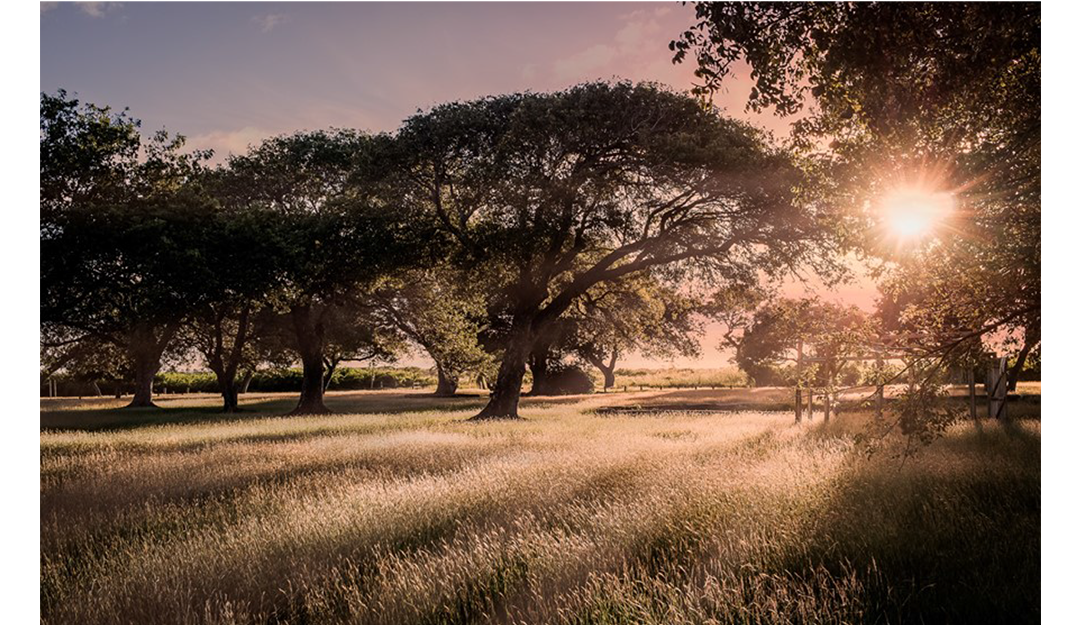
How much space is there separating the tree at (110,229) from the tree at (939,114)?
17889 millimetres

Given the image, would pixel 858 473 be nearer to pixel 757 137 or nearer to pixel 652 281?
pixel 757 137

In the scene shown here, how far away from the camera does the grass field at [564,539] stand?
160 inches

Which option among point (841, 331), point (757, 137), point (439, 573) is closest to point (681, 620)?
point (439, 573)

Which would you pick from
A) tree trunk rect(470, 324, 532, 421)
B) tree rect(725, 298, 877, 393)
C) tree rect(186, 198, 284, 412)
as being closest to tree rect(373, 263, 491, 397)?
tree trunk rect(470, 324, 532, 421)

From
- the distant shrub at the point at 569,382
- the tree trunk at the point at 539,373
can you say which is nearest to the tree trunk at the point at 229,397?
the tree trunk at the point at 539,373

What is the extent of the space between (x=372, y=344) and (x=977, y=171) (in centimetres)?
3418

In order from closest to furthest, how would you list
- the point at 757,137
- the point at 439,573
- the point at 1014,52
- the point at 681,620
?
the point at 681,620
the point at 439,573
the point at 1014,52
the point at 757,137

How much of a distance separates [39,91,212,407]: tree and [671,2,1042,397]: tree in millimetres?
17889

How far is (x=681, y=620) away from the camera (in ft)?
11.7

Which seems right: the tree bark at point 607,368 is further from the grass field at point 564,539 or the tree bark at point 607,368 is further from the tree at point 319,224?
the grass field at point 564,539

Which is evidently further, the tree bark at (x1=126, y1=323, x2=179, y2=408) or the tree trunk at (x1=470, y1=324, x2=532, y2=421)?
the tree trunk at (x1=470, y1=324, x2=532, y2=421)

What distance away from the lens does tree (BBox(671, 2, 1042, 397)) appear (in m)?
5.02

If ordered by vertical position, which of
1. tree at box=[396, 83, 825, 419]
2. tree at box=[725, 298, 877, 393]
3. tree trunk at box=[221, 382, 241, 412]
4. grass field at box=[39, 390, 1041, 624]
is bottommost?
tree trunk at box=[221, 382, 241, 412]

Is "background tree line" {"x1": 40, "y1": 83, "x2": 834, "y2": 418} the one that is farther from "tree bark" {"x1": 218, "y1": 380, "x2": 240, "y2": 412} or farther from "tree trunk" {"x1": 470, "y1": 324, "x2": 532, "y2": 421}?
"tree bark" {"x1": 218, "y1": 380, "x2": 240, "y2": 412}
